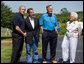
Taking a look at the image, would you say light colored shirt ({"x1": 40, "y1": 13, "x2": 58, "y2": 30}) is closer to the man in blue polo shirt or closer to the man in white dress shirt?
the man in blue polo shirt

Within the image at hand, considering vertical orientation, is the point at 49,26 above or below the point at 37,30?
above

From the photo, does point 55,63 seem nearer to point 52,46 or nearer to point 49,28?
point 52,46

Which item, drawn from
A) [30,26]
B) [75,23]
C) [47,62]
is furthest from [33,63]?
[75,23]

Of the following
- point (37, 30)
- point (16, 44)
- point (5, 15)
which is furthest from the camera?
point (5, 15)

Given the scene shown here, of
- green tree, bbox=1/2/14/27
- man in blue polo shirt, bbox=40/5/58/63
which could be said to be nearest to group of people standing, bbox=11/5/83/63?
man in blue polo shirt, bbox=40/5/58/63

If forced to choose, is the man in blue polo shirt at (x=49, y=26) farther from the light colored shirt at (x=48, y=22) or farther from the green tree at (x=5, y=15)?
the green tree at (x=5, y=15)

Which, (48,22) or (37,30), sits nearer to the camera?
(48,22)

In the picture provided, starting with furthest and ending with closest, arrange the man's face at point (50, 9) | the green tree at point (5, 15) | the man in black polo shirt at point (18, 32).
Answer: the green tree at point (5, 15)
the man's face at point (50, 9)
the man in black polo shirt at point (18, 32)

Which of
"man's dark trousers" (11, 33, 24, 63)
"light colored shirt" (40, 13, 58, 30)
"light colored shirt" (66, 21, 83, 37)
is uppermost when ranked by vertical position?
"light colored shirt" (40, 13, 58, 30)

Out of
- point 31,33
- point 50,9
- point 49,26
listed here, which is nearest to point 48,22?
point 49,26

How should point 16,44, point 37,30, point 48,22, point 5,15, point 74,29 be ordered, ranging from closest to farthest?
point 16,44 → point 48,22 → point 74,29 → point 37,30 → point 5,15

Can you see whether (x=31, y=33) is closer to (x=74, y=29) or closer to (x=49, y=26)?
(x=49, y=26)

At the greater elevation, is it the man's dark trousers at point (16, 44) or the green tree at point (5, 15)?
the green tree at point (5, 15)

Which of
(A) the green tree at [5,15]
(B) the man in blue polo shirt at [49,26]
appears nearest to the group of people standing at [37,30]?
(B) the man in blue polo shirt at [49,26]
